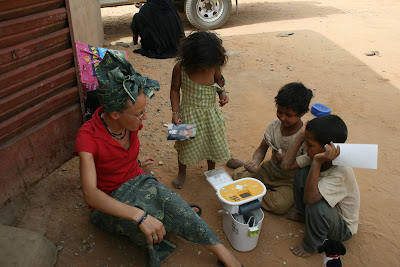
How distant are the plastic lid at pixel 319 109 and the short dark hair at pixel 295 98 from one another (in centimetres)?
174

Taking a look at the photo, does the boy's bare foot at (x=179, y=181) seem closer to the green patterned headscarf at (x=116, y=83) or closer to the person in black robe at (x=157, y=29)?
the green patterned headscarf at (x=116, y=83)

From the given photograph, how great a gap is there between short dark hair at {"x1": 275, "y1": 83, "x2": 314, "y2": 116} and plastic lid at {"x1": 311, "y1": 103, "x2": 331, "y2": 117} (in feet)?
5.70

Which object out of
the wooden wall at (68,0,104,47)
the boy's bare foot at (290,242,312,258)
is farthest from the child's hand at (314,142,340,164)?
the wooden wall at (68,0,104,47)

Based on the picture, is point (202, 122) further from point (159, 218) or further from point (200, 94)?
point (159, 218)

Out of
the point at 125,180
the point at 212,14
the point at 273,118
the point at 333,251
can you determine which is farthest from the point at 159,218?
the point at 212,14

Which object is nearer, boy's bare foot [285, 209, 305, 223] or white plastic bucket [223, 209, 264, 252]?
white plastic bucket [223, 209, 264, 252]

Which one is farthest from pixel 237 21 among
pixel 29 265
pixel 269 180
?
pixel 29 265

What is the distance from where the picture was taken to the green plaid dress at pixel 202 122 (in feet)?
8.98

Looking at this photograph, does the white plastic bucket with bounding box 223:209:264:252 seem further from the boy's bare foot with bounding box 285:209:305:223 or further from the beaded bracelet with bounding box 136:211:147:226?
the beaded bracelet with bounding box 136:211:147:226

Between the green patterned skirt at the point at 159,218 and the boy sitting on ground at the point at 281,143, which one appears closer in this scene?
the green patterned skirt at the point at 159,218

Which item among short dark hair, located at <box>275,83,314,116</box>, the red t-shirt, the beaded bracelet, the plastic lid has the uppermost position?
short dark hair, located at <box>275,83,314,116</box>

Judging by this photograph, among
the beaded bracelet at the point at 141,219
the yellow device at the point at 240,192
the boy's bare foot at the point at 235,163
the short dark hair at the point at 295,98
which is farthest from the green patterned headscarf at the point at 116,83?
the boy's bare foot at the point at 235,163

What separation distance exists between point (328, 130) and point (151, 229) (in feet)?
4.30

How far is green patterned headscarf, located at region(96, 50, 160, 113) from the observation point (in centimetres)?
199
